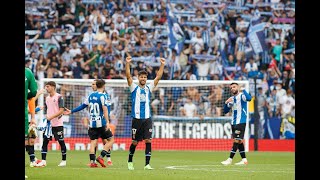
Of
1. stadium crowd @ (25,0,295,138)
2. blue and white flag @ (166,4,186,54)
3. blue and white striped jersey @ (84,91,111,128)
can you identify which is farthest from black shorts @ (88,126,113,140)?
blue and white flag @ (166,4,186,54)

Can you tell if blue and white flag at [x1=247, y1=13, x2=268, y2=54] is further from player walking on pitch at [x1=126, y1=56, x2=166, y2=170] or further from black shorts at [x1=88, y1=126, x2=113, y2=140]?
player walking on pitch at [x1=126, y1=56, x2=166, y2=170]

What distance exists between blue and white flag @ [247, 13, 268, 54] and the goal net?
5069 millimetres

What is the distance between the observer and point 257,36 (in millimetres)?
34938

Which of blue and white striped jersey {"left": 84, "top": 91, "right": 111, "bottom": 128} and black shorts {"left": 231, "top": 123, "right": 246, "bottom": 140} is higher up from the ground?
blue and white striped jersey {"left": 84, "top": 91, "right": 111, "bottom": 128}

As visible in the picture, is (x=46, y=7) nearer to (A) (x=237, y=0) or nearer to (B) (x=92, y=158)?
(A) (x=237, y=0)

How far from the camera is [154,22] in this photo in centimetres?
3519

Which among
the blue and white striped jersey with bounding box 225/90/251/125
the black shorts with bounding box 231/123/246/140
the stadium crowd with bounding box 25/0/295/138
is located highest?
the stadium crowd with bounding box 25/0/295/138

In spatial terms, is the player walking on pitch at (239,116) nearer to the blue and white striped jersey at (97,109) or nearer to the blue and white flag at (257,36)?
the blue and white striped jersey at (97,109)

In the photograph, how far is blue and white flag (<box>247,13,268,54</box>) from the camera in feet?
114

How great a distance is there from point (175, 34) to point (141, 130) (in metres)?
18.2

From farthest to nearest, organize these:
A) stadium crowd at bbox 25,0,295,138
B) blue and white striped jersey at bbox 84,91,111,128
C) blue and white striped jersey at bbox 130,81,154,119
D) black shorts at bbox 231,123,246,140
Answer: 1. stadium crowd at bbox 25,0,295,138
2. black shorts at bbox 231,123,246,140
3. blue and white striped jersey at bbox 84,91,111,128
4. blue and white striped jersey at bbox 130,81,154,119

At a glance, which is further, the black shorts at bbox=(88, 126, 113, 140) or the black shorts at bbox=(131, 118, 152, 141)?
the black shorts at bbox=(88, 126, 113, 140)

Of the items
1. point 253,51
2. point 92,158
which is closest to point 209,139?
point 253,51
